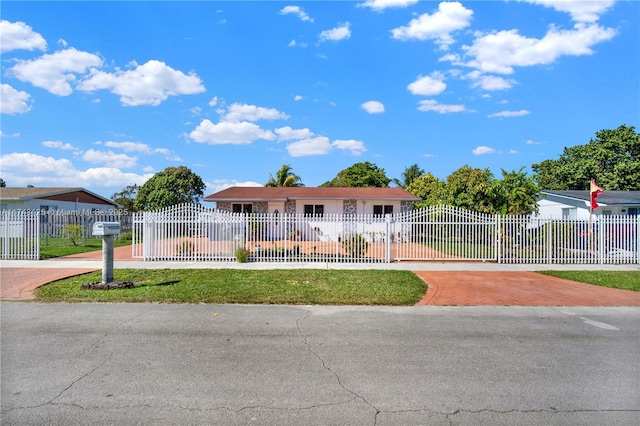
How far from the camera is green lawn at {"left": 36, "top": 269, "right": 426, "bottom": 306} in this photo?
817 centimetres

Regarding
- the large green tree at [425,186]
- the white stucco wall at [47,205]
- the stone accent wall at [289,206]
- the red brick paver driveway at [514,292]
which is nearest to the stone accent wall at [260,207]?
the stone accent wall at [289,206]

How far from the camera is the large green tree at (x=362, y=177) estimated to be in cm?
4628

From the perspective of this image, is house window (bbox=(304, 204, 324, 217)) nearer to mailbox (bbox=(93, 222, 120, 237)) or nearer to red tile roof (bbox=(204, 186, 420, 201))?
red tile roof (bbox=(204, 186, 420, 201))

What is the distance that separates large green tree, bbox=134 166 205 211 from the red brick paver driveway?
1087 inches

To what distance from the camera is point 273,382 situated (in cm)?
417

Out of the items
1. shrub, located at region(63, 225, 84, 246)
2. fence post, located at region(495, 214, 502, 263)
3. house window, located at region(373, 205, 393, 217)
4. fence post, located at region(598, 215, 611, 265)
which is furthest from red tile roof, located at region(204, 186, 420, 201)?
fence post, located at region(598, 215, 611, 265)

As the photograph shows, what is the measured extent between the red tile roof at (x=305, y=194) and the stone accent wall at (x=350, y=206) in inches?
17.1

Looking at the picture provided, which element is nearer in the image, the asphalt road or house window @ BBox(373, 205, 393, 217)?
the asphalt road

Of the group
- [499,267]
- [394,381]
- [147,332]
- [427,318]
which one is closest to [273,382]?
[394,381]

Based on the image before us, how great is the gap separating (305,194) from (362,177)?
67.8 ft

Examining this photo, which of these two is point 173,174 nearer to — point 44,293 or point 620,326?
A: point 44,293

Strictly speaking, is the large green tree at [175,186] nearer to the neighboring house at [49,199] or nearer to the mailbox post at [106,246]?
the neighboring house at [49,199]

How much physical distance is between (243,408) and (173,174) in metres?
40.3

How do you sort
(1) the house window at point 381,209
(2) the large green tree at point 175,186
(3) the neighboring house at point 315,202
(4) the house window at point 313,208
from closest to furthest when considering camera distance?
1. (3) the neighboring house at point 315,202
2. (1) the house window at point 381,209
3. (4) the house window at point 313,208
4. (2) the large green tree at point 175,186
